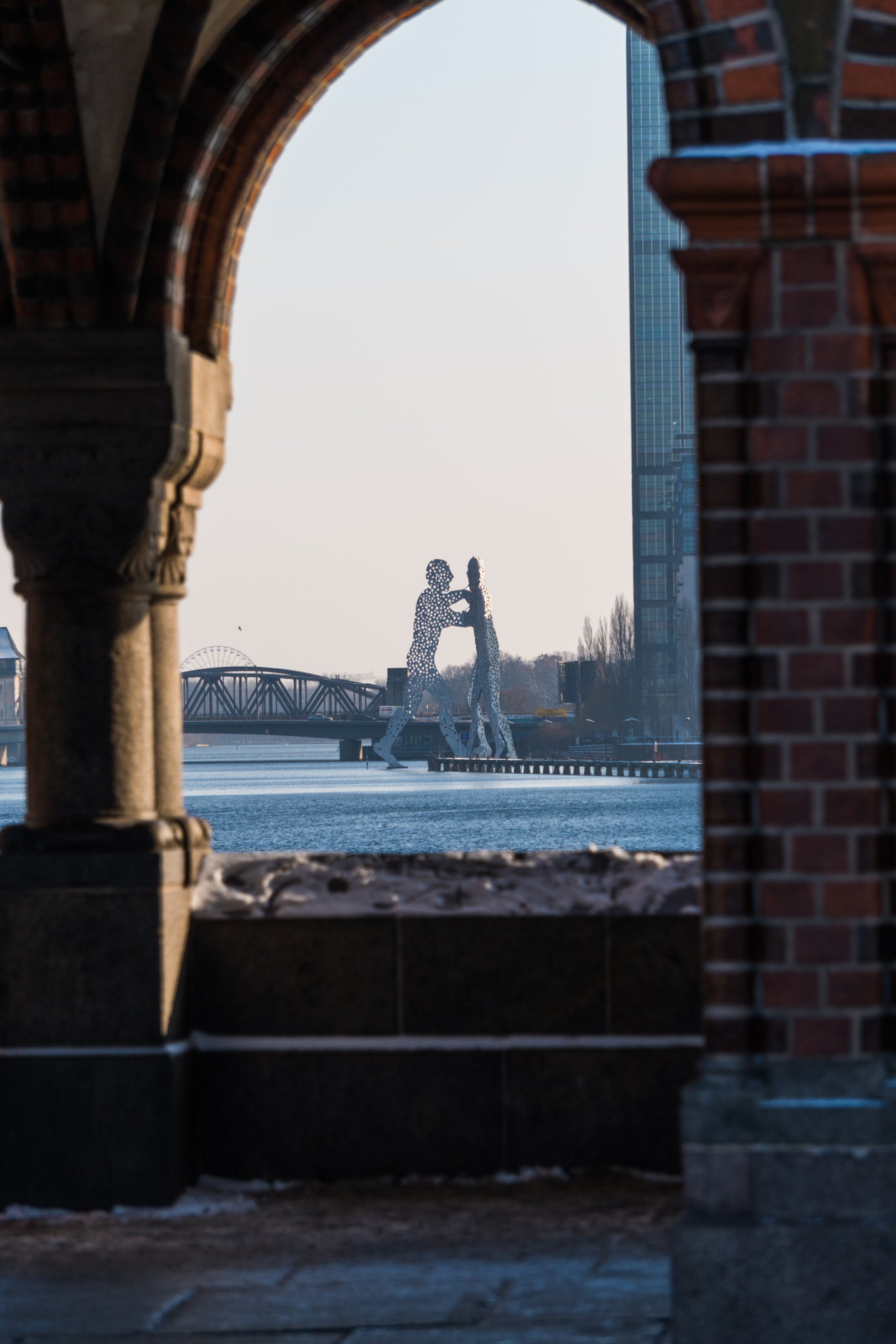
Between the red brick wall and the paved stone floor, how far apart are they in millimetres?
903

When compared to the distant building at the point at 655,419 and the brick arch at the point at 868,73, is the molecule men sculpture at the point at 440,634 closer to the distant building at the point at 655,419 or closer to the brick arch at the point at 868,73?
the distant building at the point at 655,419

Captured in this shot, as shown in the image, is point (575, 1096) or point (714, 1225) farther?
point (575, 1096)

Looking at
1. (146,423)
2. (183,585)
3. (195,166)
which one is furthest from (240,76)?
(183,585)

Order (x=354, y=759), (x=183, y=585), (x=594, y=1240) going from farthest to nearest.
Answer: (x=354, y=759) → (x=183, y=585) → (x=594, y=1240)

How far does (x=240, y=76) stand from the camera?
6.08 metres

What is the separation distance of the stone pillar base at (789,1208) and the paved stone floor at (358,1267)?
37 cm

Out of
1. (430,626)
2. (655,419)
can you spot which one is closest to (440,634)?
(430,626)

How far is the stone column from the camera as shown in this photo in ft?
18.8

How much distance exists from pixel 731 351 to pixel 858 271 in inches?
12.2

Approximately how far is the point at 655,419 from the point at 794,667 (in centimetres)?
15351

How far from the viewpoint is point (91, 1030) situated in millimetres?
5758

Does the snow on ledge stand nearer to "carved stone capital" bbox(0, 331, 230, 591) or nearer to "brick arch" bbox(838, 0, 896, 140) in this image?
"carved stone capital" bbox(0, 331, 230, 591)

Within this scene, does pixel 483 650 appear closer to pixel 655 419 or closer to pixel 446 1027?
pixel 655 419

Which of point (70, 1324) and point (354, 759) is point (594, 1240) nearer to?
point (70, 1324)
